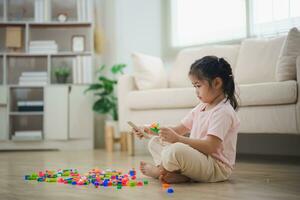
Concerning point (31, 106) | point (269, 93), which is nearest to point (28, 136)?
point (31, 106)

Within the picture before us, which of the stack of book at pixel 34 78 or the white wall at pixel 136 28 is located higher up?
the white wall at pixel 136 28

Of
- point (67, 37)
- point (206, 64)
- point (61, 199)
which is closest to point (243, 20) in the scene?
point (67, 37)

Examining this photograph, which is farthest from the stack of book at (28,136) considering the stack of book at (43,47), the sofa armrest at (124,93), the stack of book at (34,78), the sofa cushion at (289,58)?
the sofa cushion at (289,58)

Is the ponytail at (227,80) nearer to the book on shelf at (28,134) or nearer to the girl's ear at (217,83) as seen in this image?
the girl's ear at (217,83)

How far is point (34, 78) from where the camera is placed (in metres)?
4.26

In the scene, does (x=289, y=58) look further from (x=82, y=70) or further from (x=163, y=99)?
(x=82, y=70)

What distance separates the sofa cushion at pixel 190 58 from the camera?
357 cm

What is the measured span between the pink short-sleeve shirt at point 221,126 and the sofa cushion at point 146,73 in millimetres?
1591

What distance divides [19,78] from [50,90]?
1.53 ft

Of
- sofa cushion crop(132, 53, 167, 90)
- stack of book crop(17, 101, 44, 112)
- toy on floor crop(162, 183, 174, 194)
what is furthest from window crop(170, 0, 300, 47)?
toy on floor crop(162, 183, 174, 194)

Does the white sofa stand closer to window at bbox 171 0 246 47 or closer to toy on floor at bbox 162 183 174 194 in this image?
window at bbox 171 0 246 47

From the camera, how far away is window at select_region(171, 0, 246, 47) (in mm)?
3926

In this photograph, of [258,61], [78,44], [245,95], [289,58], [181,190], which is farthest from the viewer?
[78,44]

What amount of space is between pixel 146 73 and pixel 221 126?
1.85m
